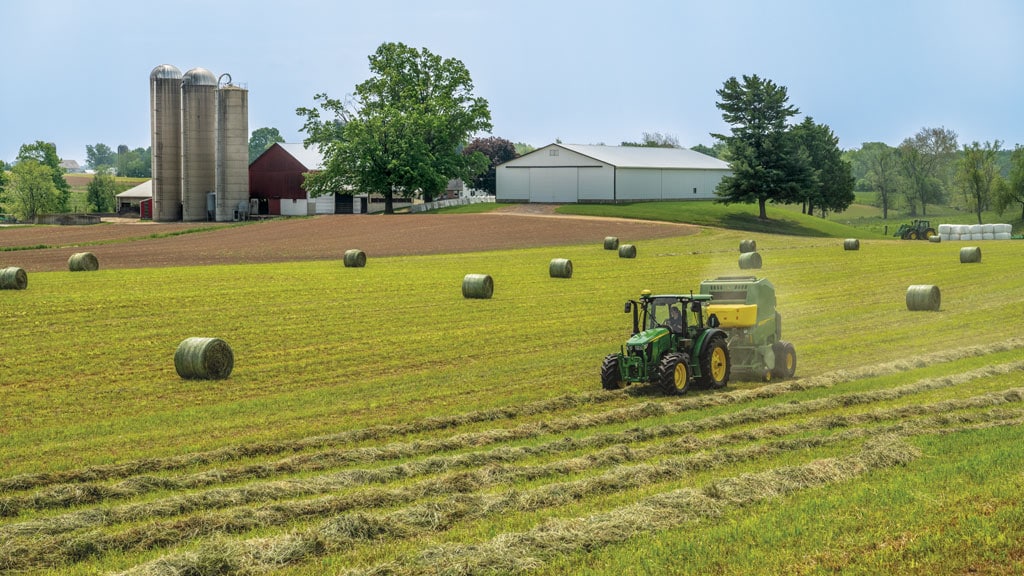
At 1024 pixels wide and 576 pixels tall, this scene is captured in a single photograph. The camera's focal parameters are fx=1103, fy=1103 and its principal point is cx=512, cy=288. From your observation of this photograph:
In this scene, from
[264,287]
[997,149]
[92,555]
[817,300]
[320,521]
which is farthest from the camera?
[997,149]

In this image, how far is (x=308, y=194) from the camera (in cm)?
11800

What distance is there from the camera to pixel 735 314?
2242 cm

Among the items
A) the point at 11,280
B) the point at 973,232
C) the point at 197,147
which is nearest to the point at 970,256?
the point at 973,232

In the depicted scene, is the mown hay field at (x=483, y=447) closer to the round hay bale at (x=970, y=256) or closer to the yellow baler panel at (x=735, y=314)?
the yellow baler panel at (x=735, y=314)

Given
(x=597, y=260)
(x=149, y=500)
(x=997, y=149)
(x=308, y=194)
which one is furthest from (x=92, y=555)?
(x=997, y=149)

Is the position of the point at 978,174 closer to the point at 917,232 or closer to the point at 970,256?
the point at 917,232

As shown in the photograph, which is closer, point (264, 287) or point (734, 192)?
point (264, 287)

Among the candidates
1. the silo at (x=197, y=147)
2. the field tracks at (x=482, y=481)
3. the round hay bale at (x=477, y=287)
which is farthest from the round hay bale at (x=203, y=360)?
the silo at (x=197, y=147)

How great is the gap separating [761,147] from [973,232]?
828 inches

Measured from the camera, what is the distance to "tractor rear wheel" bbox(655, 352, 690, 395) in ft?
67.9

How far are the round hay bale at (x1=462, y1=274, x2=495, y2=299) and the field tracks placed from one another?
1770 cm

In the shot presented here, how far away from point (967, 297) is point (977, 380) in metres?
19.1

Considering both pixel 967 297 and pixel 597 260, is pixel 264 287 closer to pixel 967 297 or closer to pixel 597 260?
pixel 597 260

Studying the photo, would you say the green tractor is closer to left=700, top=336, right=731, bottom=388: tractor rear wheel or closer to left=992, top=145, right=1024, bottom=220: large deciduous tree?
left=700, top=336, right=731, bottom=388: tractor rear wheel
